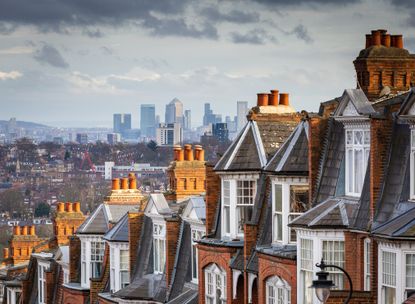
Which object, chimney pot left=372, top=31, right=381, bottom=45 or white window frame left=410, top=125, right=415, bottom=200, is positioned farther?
chimney pot left=372, top=31, right=381, bottom=45

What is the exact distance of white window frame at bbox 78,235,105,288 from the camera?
63531mm

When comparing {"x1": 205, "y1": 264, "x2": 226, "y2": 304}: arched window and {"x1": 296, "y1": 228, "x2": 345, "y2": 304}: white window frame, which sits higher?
{"x1": 296, "y1": 228, "x2": 345, "y2": 304}: white window frame

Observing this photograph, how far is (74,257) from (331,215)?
1056 inches

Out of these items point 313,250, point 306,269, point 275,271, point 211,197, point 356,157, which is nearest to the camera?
point 313,250

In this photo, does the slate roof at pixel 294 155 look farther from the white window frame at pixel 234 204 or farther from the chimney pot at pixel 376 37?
the chimney pot at pixel 376 37

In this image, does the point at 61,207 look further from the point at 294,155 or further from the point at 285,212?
the point at 285,212

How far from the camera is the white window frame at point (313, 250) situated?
39406 millimetres

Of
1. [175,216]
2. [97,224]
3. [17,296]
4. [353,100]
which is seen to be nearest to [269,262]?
[353,100]

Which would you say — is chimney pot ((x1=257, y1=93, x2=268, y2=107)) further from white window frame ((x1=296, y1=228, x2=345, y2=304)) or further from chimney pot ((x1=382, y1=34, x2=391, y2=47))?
white window frame ((x1=296, y1=228, x2=345, y2=304))

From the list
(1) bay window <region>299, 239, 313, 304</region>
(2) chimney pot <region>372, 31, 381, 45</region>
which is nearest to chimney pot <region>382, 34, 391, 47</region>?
(2) chimney pot <region>372, 31, 381, 45</region>

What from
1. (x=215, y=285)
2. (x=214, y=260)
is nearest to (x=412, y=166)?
(x=214, y=260)

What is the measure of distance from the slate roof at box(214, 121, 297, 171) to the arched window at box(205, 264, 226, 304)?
283 cm

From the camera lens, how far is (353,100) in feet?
130

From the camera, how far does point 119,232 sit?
59.2 metres
